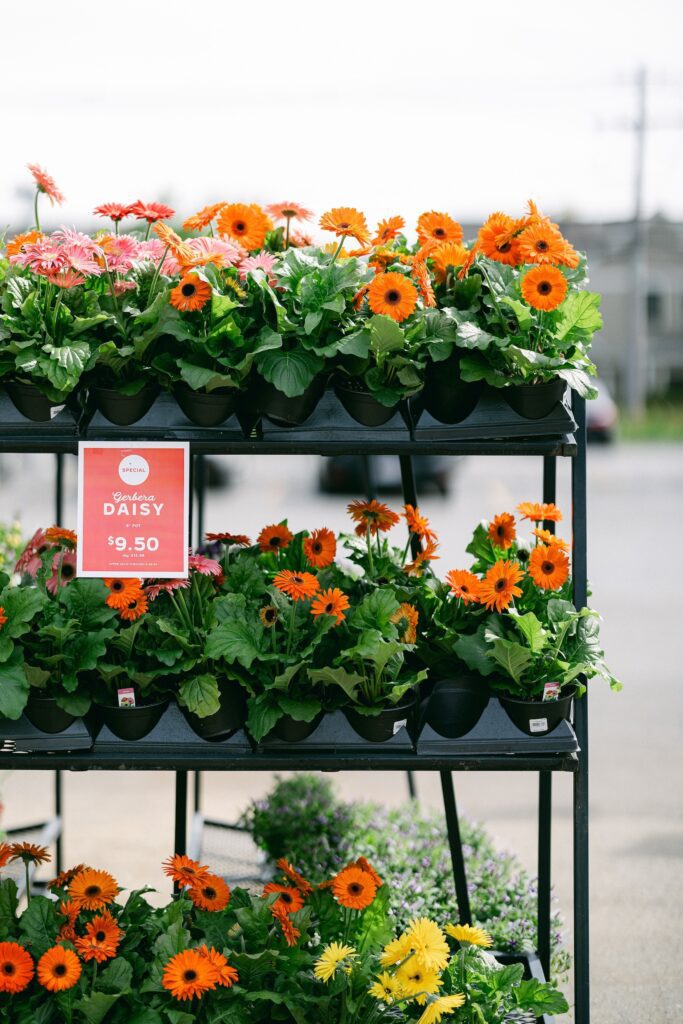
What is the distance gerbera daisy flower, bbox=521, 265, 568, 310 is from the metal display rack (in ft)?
0.70

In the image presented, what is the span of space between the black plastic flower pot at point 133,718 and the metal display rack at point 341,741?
0.05 ft

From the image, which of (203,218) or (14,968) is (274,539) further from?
(14,968)

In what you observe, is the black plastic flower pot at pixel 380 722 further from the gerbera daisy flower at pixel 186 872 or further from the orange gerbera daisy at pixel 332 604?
the gerbera daisy flower at pixel 186 872

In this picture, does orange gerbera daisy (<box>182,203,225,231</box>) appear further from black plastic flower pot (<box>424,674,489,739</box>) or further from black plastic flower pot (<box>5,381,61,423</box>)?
black plastic flower pot (<box>424,674,489,739</box>)

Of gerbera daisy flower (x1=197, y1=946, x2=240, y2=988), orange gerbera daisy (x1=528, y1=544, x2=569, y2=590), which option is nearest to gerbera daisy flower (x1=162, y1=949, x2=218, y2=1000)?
gerbera daisy flower (x1=197, y1=946, x2=240, y2=988)

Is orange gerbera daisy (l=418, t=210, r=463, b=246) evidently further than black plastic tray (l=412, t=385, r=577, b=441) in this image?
Yes

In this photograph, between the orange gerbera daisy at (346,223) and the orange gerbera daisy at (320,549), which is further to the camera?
the orange gerbera daisy at (320,549)

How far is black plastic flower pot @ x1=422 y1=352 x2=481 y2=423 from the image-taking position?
2.02 meters

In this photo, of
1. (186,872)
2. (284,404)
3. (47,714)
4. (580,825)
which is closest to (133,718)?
(47,714)

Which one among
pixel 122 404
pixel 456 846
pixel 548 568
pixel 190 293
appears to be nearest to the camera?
pixel 190 293

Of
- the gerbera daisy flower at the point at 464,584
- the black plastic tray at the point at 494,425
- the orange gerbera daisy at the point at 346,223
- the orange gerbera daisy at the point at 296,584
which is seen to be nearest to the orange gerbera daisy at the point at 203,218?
the orange gerbera daisy at the point at 346,223

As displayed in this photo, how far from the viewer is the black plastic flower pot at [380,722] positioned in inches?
79.7

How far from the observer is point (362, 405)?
202 centimetres

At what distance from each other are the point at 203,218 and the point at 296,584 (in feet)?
2.34
